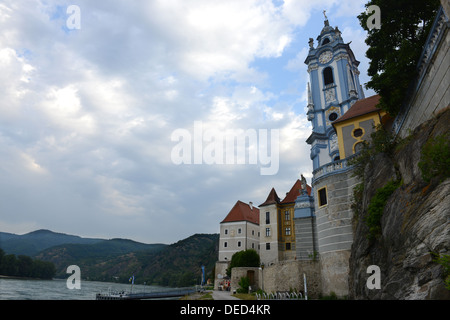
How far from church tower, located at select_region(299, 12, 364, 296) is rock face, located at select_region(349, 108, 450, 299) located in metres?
5.47

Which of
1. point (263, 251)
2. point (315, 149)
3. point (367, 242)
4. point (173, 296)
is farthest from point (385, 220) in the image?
point (173, 296)

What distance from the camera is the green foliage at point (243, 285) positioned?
34.1 meters

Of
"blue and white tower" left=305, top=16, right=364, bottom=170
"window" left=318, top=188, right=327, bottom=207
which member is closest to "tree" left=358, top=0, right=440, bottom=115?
"window" left=318, top=188, right=327, bottom=207

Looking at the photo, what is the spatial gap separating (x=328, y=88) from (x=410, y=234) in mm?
30345

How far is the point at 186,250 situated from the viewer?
561 feet

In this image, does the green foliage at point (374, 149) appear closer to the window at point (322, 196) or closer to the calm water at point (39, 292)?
the window at point (322, 196)

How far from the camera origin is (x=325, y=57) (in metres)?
38.6

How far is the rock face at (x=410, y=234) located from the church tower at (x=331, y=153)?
547cm

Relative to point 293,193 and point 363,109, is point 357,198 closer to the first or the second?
point 363,109

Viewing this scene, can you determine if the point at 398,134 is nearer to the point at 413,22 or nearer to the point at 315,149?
the point at 413,22

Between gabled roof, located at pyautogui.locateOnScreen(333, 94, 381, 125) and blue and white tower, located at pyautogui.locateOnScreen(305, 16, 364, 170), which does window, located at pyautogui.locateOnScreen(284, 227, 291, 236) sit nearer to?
blue and white tower, located at pyautogui.locateOnScreen(305, 16, 364, 170)

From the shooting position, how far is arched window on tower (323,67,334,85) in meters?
37.3

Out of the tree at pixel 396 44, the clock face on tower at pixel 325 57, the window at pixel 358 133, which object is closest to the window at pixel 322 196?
the window at pixel 358 133

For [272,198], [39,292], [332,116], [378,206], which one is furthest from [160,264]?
[378,206]
